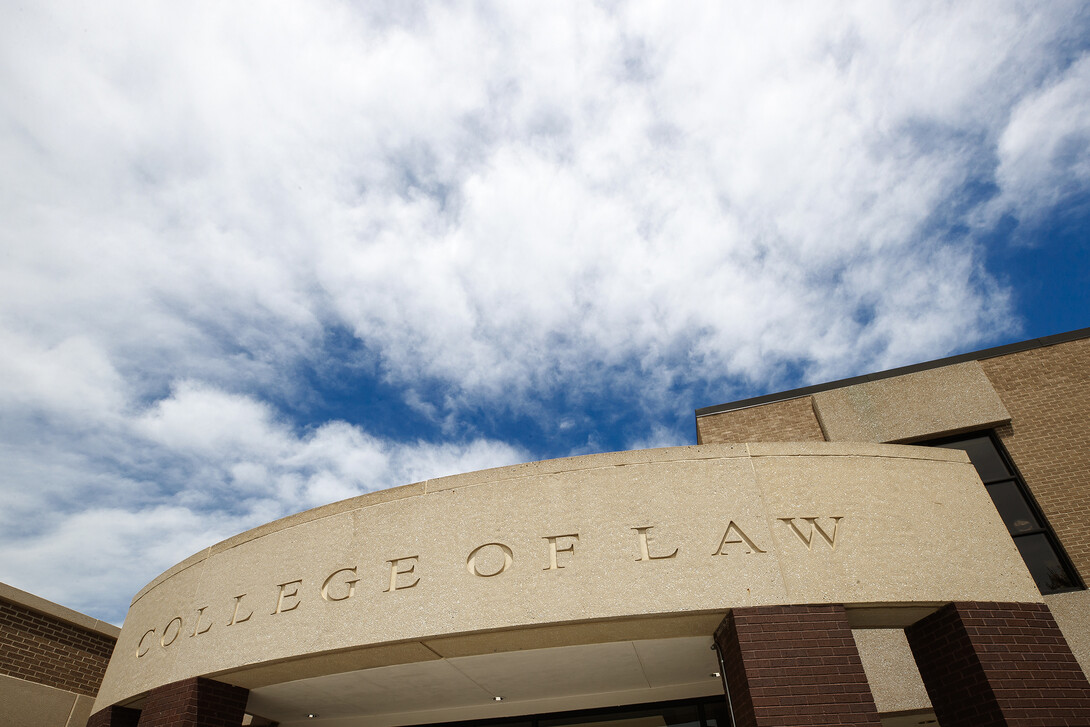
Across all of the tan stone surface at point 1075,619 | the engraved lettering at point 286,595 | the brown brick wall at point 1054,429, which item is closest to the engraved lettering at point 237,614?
the engraved lettering at point 286,595

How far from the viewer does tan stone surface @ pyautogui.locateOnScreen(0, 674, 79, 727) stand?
32.5 feet

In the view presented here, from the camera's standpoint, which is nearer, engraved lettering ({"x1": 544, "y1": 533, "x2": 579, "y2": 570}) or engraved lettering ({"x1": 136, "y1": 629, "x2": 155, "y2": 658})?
engraved lettering ({"x1": 544, "y1": 533, "x2": 579, "y2": 570})

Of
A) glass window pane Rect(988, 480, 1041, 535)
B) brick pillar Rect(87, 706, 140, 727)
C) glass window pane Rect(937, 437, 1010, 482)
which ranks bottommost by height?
brick pillar Rect(87, 706, 140, 727)

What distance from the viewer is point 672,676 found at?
8.09 m

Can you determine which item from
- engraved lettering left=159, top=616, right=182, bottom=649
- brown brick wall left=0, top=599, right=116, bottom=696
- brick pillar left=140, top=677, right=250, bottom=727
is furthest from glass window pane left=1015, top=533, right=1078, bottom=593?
brown brick wall left=0, top=599, right=116, bottom=696

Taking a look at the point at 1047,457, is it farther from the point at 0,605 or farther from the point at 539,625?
the point at 0,605

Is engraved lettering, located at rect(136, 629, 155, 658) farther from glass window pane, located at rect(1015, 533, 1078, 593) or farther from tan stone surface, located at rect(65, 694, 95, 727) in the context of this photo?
glass window pane, located at rect(1015, 533, 1078, 593)

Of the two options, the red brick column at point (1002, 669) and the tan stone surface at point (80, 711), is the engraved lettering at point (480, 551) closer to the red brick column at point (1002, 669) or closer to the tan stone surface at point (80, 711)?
the red brick column at point (1002, 669)

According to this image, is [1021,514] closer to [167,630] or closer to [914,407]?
[914,407]

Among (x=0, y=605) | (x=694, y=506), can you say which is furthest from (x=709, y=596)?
(x=0, y=605)

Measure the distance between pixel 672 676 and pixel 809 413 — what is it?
5.60 meters

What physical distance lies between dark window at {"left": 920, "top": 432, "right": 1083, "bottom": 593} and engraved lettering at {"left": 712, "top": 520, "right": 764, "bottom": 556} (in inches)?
190

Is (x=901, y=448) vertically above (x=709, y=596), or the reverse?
(x=901, y=448)

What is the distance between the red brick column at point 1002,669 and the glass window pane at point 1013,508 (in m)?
3.62
